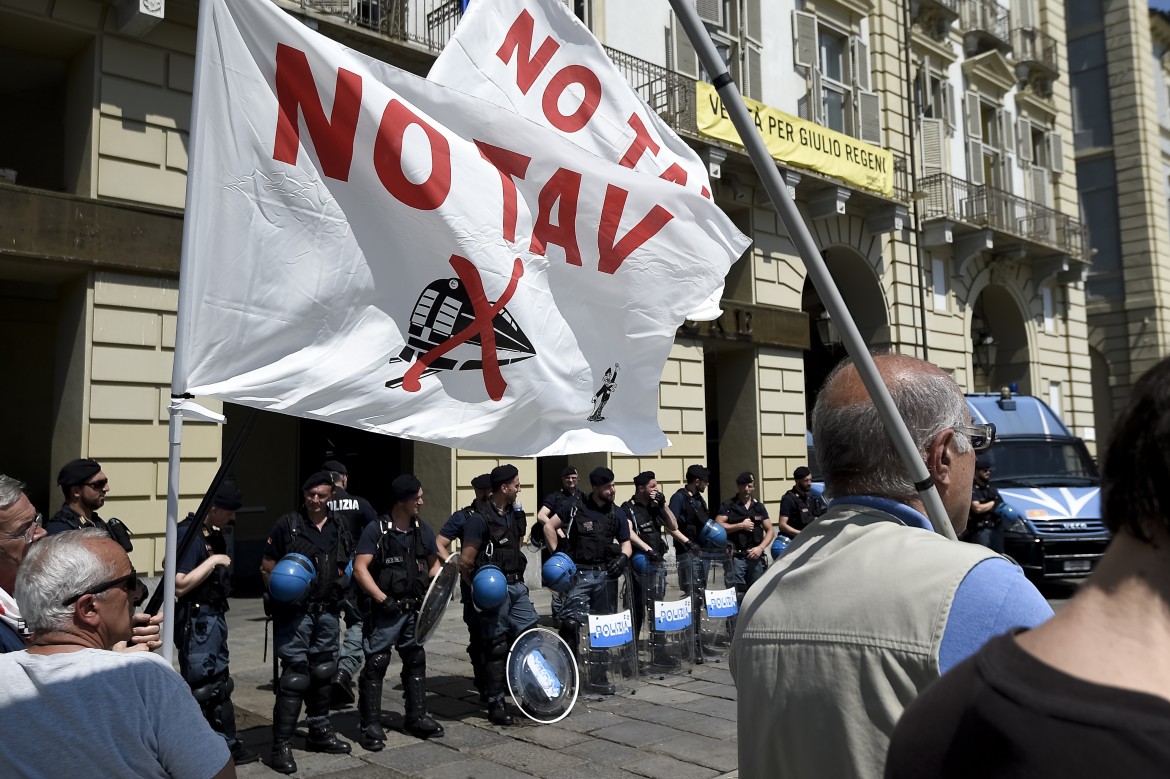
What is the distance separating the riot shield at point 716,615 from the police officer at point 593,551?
0.95 m

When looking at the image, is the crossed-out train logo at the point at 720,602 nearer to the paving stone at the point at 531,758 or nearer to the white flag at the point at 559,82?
the paving stone at the point at 531,758

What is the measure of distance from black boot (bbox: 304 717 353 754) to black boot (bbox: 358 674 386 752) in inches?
5.6

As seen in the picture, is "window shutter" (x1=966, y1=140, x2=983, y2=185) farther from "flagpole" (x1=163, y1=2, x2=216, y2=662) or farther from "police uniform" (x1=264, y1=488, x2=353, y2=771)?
"flagpole" (x1=163, y1=2, x2=216, y2=662)

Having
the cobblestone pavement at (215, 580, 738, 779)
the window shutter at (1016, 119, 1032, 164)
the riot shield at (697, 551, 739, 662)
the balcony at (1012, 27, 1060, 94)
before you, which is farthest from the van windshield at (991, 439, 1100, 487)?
the balcony at (1012, 27, 1060, 94)

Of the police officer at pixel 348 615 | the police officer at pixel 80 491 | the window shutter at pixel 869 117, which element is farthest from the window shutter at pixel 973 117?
the police officer at pixel 80 491

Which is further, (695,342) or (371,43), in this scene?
(695,342)

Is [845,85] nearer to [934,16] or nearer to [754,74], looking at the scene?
[754,74]

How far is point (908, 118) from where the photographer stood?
2003cm

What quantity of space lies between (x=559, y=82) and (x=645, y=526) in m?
5.93

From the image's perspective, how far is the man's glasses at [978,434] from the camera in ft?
6.42

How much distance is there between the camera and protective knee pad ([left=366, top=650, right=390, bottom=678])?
627cm

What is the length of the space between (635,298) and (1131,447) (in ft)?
11.0

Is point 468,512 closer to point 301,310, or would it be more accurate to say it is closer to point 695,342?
point 301,310

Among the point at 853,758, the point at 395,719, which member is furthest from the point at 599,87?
the point at 395,719
